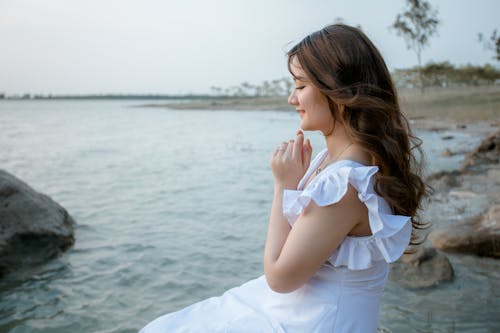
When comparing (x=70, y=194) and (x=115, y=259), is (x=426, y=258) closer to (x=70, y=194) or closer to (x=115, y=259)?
(x=115, y=259)

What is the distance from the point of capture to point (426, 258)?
3836mm

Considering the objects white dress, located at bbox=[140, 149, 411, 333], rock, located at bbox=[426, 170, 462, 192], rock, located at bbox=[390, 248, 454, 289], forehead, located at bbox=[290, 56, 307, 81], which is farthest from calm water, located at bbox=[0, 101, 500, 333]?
forehead, located at bbox=[290, 56, 307, 81]

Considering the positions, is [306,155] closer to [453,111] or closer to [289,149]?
[289,149]

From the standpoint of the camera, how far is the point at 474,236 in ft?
13.5

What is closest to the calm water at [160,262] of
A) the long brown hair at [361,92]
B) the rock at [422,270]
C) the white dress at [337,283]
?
the rock at [422,270]

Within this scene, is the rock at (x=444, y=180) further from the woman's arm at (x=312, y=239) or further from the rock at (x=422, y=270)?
the woman's arm at (x=312, y=239)

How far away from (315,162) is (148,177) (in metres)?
9.11

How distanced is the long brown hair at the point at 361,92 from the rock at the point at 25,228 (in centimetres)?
401

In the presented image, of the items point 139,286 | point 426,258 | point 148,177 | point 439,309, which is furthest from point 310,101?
point 148,177

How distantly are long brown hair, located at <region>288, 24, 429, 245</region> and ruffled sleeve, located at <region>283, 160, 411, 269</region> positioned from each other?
79mm

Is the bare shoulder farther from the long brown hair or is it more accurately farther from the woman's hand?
the woman's hand

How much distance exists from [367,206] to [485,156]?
8.91 metres

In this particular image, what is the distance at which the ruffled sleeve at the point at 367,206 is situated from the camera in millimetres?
1292

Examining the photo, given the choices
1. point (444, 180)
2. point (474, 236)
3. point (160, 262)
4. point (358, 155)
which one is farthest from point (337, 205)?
point (444, 180)
